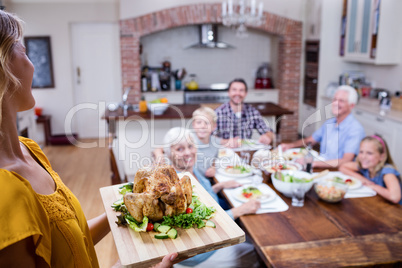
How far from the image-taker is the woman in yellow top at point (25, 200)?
819 mm

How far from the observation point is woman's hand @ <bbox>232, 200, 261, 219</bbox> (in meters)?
1.95

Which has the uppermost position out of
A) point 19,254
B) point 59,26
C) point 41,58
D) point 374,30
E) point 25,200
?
point 59,26

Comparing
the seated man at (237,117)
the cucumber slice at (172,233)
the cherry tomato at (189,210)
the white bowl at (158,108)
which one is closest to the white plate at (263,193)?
the cherry tomato at (189,210)

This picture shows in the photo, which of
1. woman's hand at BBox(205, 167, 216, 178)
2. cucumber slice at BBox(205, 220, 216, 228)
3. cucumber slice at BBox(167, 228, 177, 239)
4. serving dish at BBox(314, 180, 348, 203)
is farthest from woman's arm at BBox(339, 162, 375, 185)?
cucumber slice at BBox(167, 228, 177, 239)

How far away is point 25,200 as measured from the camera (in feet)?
2.78

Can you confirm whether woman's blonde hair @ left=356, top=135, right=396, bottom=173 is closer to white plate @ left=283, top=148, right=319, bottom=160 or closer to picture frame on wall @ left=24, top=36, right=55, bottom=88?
white plate @ left=283, top=148, right=319, bottom=160

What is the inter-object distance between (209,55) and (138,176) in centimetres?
586

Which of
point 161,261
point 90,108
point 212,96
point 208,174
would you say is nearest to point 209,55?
point 212,96

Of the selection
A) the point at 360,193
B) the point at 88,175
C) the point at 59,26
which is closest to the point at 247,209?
the point at 360,193

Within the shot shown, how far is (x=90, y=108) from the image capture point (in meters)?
6.78

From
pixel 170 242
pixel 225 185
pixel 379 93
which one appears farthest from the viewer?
pixel 379 93

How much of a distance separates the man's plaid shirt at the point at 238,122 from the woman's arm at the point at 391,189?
1818 mm

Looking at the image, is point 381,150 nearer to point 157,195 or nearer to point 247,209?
point 247,209

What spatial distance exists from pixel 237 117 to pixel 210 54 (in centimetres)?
324
